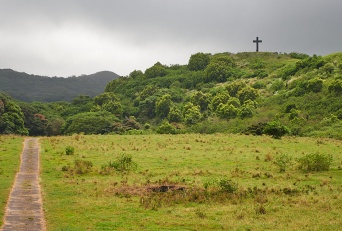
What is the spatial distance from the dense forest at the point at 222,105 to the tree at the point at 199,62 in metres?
0.64

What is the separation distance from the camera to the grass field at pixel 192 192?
17.8 m

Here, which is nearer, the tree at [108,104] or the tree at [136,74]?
the tree at [108,104]

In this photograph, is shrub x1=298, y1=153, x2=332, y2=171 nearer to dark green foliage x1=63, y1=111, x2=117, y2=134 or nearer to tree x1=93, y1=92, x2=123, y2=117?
dark green foliage x1=63, y1=111, x2=117, y2=134

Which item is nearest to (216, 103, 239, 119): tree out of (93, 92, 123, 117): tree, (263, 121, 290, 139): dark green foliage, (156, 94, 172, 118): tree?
(156, 94, 172, 118): tree

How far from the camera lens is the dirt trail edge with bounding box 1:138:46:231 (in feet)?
55.4

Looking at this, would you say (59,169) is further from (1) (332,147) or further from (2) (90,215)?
A: (1) (332,147)

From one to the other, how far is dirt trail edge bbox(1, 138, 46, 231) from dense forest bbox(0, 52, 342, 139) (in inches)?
1359

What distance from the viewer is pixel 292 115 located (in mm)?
77750

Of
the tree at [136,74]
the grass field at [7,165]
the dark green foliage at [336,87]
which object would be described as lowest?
the grass field at [7,165]

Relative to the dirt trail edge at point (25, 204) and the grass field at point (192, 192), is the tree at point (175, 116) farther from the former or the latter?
the dirt trail edge at point (25, 204)

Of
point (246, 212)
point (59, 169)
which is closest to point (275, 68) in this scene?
point (59, 169)

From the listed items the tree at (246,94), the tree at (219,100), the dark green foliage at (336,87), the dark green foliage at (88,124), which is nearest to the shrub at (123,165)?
the dark green foliage at (336,87)

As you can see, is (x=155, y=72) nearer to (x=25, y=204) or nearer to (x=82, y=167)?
(x=82, y=167)

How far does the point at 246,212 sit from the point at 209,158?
18.7 metres
